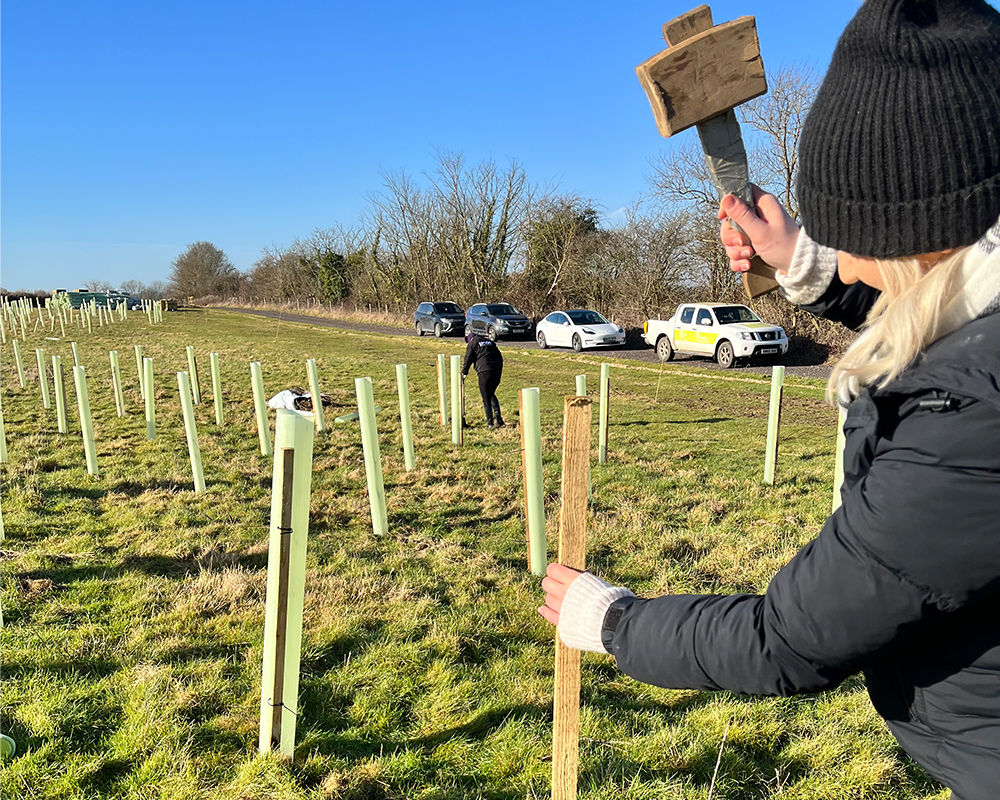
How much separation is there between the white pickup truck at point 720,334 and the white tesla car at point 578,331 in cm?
245

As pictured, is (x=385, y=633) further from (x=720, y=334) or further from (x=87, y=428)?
(x=720, y=334)

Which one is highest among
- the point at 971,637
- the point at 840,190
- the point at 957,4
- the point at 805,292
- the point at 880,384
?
the point at 957,4

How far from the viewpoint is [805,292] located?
1766 mm

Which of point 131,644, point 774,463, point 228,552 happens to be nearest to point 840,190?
point 131,644

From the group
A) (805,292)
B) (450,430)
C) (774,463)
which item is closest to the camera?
(805,292)

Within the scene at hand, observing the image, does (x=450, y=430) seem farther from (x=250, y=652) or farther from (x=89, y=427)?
(x=250, y=652)

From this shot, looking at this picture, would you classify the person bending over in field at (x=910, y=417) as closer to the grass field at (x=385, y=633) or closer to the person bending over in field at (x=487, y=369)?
the grass field at (x=385, y=633)

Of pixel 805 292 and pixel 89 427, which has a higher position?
pixel 805 292

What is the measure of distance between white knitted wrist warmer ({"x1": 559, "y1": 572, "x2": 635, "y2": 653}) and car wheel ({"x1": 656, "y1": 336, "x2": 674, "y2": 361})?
696 inches

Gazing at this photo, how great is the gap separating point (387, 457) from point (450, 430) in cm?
182

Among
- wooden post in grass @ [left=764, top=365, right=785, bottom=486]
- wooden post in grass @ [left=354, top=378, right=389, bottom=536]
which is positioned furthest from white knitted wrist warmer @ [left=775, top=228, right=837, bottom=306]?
wooden post in grass @ [left=764, top=365, right=785, bottom=486]

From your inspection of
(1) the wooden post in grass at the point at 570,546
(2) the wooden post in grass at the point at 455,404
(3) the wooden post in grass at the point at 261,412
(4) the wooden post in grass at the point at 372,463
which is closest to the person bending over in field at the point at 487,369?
(2) the wooden post in grass at the point at 455,404

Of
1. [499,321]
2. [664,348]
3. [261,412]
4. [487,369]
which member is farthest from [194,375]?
[499,321]

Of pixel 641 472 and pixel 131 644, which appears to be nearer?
pixel 131 644
